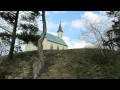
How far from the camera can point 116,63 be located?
61.2 ft

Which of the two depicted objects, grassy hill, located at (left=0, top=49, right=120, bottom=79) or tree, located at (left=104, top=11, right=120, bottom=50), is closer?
grassy hill, located at (left=0, top=49, right=120, bottom=79)

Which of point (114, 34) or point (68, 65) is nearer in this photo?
point (68, 65)

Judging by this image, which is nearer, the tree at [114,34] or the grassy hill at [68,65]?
the grassy hill at [68,65]

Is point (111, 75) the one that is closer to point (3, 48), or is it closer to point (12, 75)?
point (12, 75)

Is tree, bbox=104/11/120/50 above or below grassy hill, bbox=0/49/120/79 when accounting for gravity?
above

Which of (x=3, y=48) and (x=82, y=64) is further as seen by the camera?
(x=3, y=48)

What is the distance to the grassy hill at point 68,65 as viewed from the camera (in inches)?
661

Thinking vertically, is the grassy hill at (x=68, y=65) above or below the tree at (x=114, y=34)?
below

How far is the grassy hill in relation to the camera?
16.8 meters

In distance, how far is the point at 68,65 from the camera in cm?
1842

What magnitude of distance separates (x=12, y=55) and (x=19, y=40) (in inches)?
59.3
